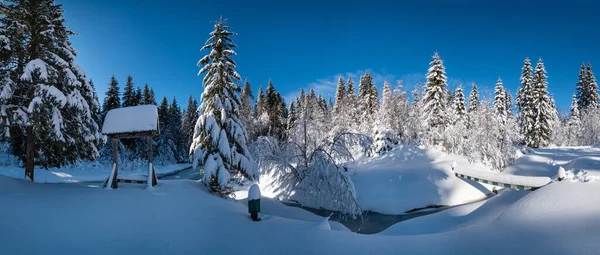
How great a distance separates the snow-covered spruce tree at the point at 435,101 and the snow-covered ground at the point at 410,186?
6.93 m

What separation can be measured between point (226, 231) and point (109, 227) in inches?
85.9

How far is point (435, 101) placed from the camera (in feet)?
87.3

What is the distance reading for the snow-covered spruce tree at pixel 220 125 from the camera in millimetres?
11602

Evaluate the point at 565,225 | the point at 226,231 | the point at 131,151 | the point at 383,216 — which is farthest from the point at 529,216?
the point at 131,151

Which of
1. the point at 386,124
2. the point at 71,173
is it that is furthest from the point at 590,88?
the point at 71,173

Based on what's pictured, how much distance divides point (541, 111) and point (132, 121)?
46230 millimetres

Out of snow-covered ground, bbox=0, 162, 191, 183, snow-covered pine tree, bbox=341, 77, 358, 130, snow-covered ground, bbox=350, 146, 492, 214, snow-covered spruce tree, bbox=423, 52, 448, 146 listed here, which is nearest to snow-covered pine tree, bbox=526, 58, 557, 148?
snow-covered spruce tree, bbox=423, 52, 448, 146

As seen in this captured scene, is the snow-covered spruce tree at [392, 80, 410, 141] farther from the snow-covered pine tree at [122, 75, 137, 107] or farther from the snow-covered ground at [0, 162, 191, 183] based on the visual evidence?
the snow-covered pine tree at [122, 75, 137, 107]

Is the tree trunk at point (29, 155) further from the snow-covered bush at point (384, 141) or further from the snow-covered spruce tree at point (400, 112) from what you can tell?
the snow-covered spruce tree at point (400, 112)

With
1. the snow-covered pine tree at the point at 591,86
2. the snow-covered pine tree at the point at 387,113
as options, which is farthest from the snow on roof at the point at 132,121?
the snow-covered pine tree at the point at 591,86

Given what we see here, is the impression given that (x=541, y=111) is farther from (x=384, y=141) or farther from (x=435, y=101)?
(x=384, y=141)

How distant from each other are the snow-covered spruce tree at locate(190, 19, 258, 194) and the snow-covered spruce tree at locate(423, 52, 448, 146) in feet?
65.0

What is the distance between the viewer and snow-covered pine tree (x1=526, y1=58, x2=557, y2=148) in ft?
116

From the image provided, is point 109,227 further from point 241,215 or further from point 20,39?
point 20,39
